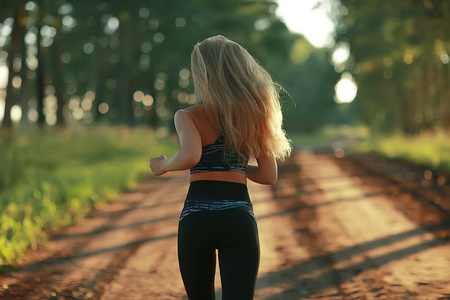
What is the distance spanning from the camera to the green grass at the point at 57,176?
7.51 m

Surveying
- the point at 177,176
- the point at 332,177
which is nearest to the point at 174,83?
the point at 177,176

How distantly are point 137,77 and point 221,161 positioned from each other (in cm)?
3307

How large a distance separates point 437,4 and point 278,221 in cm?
901

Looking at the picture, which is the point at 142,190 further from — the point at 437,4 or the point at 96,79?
the point at 96,79

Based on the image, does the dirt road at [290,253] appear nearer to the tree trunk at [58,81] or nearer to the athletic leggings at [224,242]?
the athletic leggings at [224,242]

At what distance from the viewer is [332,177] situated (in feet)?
49.1

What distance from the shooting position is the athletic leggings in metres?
2.54

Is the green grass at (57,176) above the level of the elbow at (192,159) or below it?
below

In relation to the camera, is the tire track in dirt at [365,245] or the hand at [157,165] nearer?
the hand at [157,165]

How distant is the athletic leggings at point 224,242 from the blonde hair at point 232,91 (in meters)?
0.27

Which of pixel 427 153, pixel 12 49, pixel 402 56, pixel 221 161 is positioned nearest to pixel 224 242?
pixel 221 161

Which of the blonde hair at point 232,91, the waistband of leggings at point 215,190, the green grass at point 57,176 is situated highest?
the blonde hair at point 232,91

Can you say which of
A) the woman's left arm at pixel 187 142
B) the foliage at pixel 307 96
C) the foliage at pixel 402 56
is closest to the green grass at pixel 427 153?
the foliage at pixel 402 56

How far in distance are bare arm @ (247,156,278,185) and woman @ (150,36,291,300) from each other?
0.61ft
